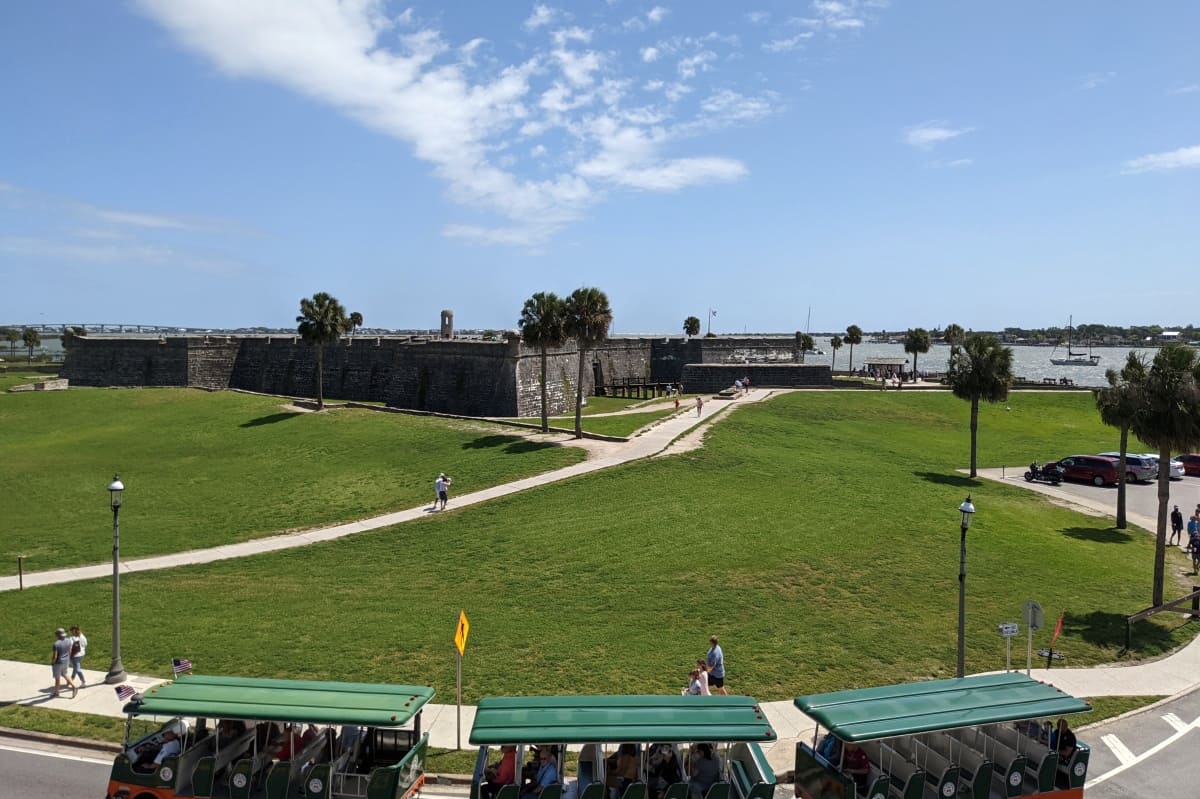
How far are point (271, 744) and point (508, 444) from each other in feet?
98.6

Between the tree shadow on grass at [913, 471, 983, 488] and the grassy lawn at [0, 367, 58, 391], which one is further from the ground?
the grassy lawn at [0, 367, 58, 391]

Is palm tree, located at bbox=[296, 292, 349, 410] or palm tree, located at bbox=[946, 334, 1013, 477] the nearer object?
palm tree, located at bbox=[946, 334, 1013, 477]

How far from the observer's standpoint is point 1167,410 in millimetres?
22484

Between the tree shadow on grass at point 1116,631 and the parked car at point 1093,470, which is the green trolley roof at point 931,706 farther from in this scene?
the parked car at point 1093,470

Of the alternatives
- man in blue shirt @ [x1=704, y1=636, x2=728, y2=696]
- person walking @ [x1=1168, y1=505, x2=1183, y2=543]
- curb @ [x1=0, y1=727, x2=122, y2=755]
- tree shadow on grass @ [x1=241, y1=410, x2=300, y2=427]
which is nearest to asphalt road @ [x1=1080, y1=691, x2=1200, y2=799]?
man in blue shirt @ [x1=704, y1=636, x2=728, y2=696]

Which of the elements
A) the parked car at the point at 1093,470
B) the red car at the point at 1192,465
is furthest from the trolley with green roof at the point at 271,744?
the red car at the point at 1192,465

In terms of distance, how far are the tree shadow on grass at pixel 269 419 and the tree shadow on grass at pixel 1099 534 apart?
4495 cm

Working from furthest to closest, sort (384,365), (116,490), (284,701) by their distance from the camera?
(384,365) < (116,490) < (284,701)

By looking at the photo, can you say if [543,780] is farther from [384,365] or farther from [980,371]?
[384,365]

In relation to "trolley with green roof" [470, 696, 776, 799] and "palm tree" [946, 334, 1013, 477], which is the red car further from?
"trolley with green roof" [470, 696, 776, 799]

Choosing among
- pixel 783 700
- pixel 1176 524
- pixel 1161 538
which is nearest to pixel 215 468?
pixel 783 700

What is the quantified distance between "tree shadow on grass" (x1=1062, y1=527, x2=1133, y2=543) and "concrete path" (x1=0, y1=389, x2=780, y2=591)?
17.2 metres

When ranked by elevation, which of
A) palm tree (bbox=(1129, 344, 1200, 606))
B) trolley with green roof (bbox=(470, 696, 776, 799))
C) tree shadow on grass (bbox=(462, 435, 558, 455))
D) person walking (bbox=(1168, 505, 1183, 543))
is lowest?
person walking (bbox=(1168, 505, 1183, 543))

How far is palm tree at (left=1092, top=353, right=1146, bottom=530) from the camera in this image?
23969 mm
